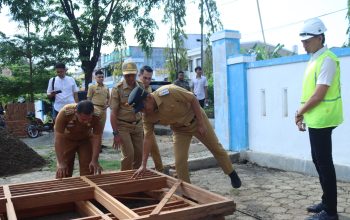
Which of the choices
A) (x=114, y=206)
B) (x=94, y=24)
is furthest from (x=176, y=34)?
(x=114, y=206)

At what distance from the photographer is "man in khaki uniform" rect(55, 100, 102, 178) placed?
4.30 meters

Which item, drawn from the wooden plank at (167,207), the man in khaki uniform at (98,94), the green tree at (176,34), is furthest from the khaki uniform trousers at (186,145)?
the green tree at (176,34)

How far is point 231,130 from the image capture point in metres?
7.07

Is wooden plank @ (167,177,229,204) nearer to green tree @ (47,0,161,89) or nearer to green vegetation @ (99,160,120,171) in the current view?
green vegetation @ (99,160,120,171)

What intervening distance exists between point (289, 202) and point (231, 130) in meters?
2.90

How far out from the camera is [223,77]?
7.12m

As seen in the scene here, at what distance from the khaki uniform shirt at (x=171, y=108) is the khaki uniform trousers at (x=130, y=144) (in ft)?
3.58

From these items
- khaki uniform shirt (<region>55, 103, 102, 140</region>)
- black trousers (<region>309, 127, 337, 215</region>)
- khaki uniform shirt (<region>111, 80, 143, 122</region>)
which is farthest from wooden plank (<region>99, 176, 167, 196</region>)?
black trousers (<region>309, 127, 337, 215</region>)

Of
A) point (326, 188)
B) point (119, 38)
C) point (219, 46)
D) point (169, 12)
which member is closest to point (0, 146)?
point (219, 46)

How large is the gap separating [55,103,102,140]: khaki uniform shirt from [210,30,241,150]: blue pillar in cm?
314

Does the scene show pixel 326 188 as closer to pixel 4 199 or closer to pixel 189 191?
pixel 189 191

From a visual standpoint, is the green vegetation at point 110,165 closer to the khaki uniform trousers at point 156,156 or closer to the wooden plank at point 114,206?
the khaki uniform trousers at point 156,156

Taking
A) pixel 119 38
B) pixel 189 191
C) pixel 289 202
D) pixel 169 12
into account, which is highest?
pixel 169 12

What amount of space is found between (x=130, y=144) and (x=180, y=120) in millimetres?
1263
